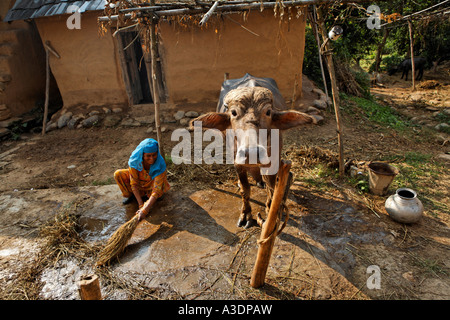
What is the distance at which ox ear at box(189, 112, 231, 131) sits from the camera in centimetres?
315

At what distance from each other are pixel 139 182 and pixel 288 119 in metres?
2.38

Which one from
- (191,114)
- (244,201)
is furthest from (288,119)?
(191,114)

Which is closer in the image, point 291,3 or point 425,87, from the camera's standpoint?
point 291,3

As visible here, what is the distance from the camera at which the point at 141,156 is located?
3.68m

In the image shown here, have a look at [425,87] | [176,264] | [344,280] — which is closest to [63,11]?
[176,264]

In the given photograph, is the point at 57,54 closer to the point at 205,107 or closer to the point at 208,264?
the point at 205,107

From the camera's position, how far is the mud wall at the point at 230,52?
21.3 ft

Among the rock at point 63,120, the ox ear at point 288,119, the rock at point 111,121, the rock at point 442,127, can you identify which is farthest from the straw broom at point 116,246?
the rock at point 442,127

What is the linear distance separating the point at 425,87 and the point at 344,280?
11794mm

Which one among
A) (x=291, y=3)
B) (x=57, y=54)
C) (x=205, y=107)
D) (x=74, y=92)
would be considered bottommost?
(x=205, y=107)

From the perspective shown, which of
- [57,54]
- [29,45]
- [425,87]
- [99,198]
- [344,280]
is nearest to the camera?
[344,280]

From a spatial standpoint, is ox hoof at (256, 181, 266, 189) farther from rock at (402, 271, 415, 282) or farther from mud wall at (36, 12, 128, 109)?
mud wall at (36, 12, 128, 109)

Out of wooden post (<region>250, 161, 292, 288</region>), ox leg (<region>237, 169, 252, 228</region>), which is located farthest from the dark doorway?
wooden post (<region>250, 161, 292, 288</region>)
